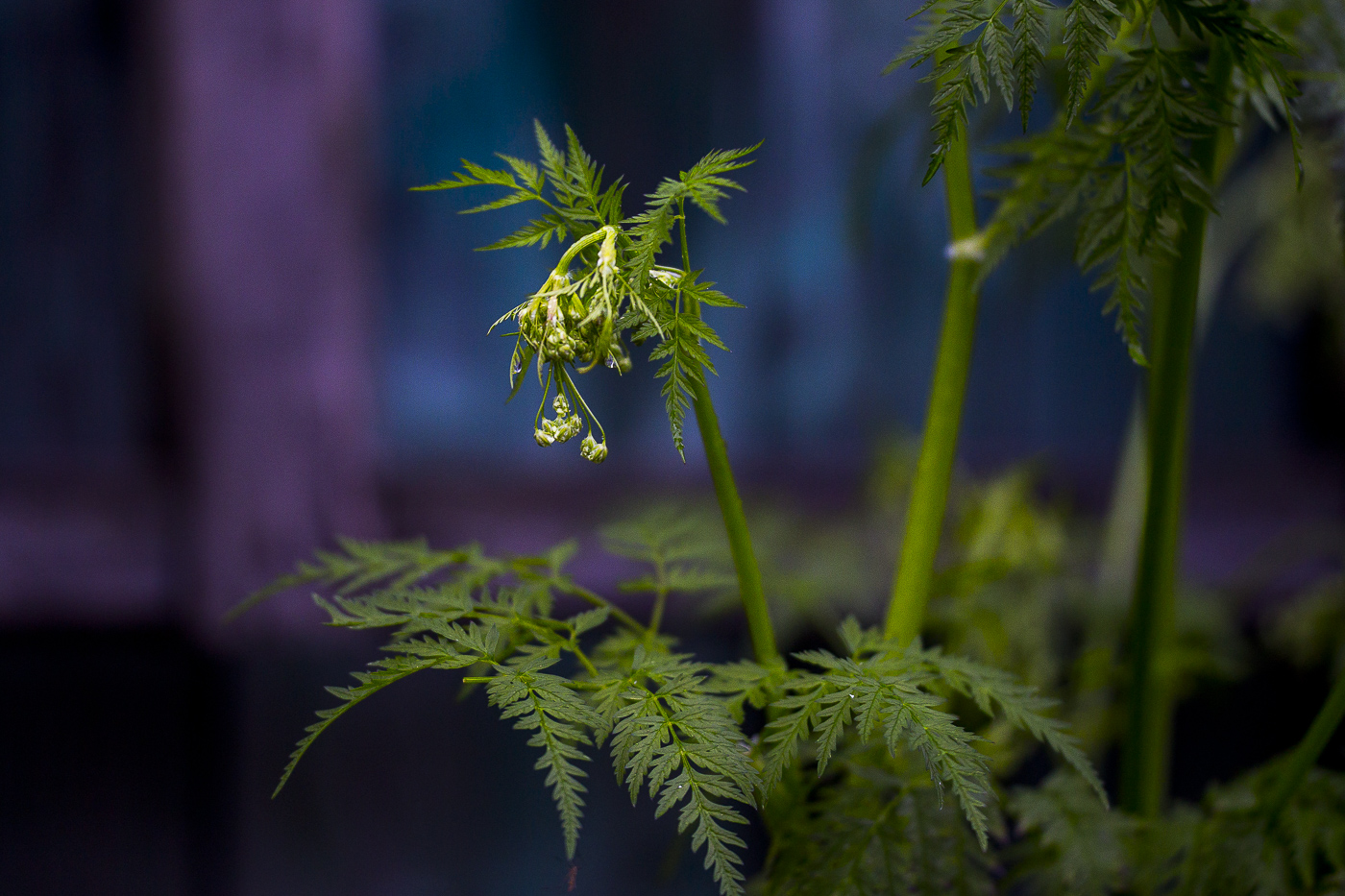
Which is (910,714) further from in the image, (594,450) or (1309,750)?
(1309,750)

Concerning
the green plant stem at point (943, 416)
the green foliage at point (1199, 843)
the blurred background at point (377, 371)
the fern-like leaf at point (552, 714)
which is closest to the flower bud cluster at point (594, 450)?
the fern-like leaf at point (552, 714)

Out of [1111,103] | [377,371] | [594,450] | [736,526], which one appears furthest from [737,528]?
[377,371]

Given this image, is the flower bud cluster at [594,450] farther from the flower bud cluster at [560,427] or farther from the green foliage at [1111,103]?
the green foliage at [1111,103]

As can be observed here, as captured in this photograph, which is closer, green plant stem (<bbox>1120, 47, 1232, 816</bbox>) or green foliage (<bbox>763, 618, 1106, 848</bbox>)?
green foliage (<bbox>763, 618, 1106, 848</bbox>)

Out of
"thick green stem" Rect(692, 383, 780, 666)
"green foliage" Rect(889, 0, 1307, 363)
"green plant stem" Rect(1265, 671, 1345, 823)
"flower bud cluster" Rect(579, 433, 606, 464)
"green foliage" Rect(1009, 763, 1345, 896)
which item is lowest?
"green foliage" Rect(1009, 763, 1345, 896)

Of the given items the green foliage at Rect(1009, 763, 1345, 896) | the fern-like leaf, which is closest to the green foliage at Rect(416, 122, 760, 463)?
the fern-like leaf

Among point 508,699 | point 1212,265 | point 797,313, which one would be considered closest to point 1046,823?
point 508,699

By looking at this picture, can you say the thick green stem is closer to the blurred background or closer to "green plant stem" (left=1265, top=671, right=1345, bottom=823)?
"green plant stem" (left=1265, top=671, right=1345, bottom=823)
